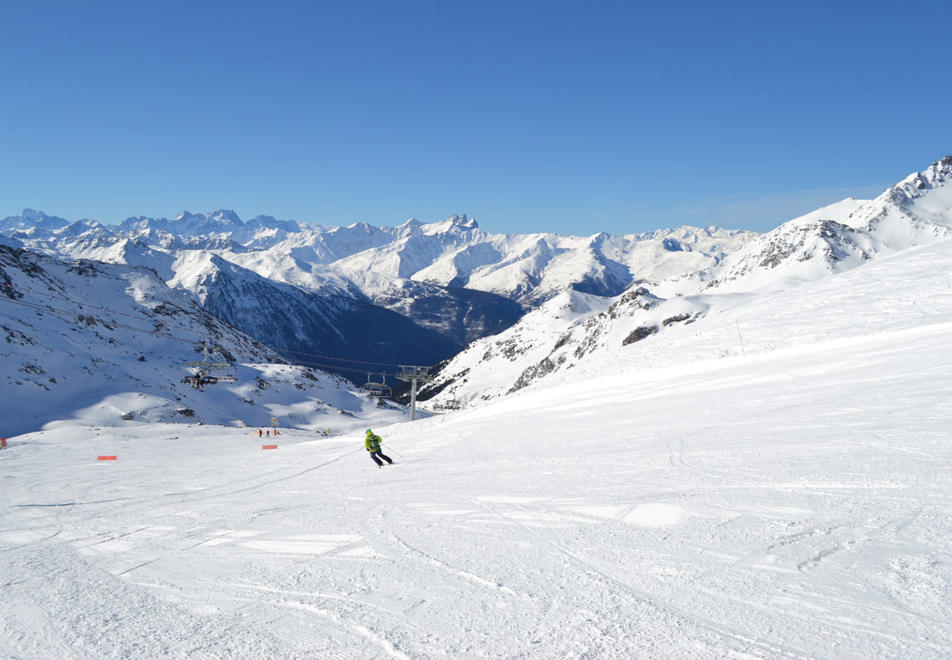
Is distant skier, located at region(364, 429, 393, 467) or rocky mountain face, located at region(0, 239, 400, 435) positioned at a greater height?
rocky mountain face, located at region(0, 239, 400, 435)

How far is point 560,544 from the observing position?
916 cm

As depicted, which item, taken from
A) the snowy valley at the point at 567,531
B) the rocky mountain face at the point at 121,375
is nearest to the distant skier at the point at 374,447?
the snowy valley at the point at 567,531

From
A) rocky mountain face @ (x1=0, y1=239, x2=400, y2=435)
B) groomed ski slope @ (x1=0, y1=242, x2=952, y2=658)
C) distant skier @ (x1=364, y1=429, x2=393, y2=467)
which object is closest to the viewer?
groomed ski slope @ (x1=0, y1=242, x2=952, y2=658)

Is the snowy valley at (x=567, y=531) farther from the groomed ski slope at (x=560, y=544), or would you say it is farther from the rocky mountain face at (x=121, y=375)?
the rocky mountain face at (x=121, y=375)

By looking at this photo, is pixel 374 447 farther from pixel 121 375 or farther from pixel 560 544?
pixel 121 375

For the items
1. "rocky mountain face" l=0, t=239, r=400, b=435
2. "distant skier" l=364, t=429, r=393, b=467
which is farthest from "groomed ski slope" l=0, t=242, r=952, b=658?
"rocky mountain face" l=0, t=239, r=400, b=435

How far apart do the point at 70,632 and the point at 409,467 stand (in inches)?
517

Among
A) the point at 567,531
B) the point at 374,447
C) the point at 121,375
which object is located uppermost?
the point at 121,375

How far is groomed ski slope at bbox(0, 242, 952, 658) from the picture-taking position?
623cm

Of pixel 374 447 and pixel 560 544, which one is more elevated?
pixel 374 447

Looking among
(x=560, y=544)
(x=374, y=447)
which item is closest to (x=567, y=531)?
(x=560, y=544)

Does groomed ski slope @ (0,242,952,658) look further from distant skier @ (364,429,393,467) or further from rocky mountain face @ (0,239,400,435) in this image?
rocky mountain face @ (0,239,400,435)

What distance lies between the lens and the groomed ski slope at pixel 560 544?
245 inches

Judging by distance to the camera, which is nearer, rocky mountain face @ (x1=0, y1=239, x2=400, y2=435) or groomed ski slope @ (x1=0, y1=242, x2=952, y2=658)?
groomed ski slope @ (x1=0, y1=242, x2=952, y2=658)
